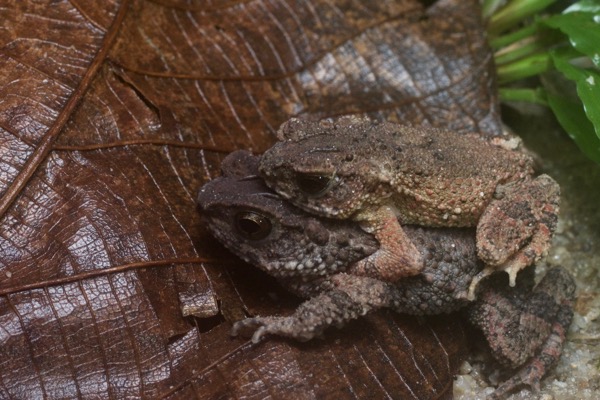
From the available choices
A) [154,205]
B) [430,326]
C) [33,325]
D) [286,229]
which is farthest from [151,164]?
[430,326]

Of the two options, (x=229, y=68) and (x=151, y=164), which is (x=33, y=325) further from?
(x=229, y=68)

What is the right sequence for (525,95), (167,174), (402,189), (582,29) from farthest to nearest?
(525,95), (582,29), (167,174), (402,189)

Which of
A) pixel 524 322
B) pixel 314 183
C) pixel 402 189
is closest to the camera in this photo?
pixel 314 183

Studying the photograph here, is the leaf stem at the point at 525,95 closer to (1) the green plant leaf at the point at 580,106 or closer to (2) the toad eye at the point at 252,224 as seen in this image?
(1) the green plant leaf at the point at 580,106

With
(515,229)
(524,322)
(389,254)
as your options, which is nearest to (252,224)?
(389,254)

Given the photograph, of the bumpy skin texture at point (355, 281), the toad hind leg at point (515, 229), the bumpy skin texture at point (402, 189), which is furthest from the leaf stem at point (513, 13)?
the bumpy skin texture at point (355, 281)

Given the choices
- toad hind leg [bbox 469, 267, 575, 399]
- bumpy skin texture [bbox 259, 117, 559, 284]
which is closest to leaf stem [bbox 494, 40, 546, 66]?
bumpy skin texture [bbox 259, 117, 559, 284]

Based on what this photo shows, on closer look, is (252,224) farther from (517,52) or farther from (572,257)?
(517,52)
